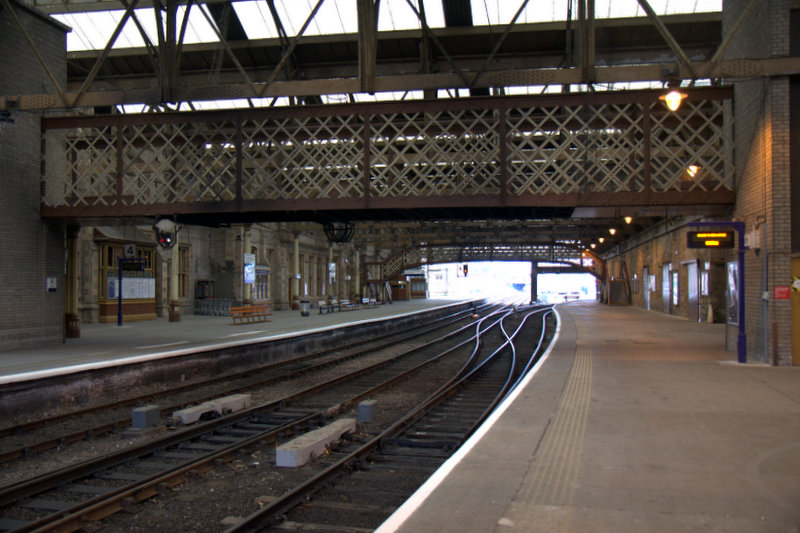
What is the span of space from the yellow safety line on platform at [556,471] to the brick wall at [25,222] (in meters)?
13.0

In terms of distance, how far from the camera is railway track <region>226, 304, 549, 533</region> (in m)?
5.30

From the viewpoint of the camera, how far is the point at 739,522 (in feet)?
13.7

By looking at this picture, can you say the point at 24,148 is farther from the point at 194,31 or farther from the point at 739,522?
the point at 739,522

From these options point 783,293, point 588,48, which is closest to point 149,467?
point 588,48

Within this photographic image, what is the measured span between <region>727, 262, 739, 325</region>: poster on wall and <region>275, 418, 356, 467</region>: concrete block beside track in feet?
30.5

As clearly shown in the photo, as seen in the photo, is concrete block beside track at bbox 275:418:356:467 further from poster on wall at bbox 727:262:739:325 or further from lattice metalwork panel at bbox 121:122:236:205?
poster on wall at bbox 727:262:739:325

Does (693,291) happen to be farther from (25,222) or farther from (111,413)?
(25,222)

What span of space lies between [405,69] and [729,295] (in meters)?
11.9

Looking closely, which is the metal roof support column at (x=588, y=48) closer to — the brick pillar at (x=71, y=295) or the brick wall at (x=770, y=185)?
the brick wall at (x=770, y=185)

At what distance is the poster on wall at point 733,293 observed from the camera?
13.2 meters

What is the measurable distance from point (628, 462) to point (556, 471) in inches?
29.0

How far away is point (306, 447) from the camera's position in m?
7.09

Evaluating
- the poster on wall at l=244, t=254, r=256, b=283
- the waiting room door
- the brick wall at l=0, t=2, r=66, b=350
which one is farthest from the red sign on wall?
the poster on wall at l=244, t=254, r=256, b=283

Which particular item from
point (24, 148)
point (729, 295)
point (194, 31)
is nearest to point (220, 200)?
point (24, 148)
